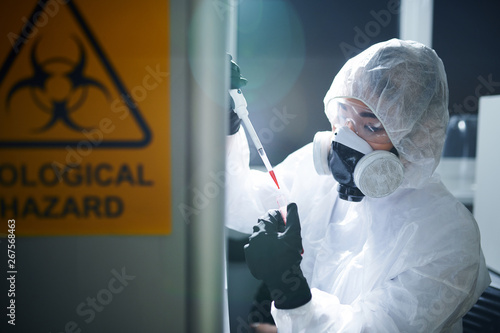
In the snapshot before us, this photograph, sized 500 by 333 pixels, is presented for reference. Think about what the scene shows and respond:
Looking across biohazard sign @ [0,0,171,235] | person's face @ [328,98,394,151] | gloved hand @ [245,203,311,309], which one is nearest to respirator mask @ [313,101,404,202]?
person's face @ [328,98,394,151]

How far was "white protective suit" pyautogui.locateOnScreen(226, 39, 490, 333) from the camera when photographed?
89 centimetres

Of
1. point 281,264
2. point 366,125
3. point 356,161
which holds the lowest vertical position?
point 281,264

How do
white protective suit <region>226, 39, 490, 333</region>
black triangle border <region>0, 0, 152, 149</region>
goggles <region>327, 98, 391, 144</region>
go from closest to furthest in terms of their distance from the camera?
black triangle border <region>0, 0, 152, 149</region> < white protective suit <region>226, 39, 490, 333</region> < goggles <region>327, 98, 391, 144</region>

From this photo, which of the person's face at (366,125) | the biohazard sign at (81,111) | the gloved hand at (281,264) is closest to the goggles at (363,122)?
the person's face at (366,125)

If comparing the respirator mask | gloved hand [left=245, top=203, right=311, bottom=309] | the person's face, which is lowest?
gloved hand [left=245, top=203, right=311, bottom=309]

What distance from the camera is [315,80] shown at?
1940 millimetres

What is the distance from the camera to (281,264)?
894mm

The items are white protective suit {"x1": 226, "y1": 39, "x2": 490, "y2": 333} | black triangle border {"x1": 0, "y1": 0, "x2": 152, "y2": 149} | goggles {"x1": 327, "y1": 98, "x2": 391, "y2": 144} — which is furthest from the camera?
goggles {"x1": 327, "y1": 98, "x2": 391, "y2": 144}

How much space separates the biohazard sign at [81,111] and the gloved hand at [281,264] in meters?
0.54

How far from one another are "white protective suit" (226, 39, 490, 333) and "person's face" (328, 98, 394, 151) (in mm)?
30

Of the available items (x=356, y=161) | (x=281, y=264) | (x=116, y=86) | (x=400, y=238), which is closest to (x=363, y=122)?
(x=356, y=161)

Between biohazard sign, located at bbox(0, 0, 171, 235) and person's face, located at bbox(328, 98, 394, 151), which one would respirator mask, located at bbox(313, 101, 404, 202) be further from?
biohazard sign, located at bbox(0, 0, 171, 235)

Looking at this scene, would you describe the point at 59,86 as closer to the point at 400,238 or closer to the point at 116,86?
the point at 116,86

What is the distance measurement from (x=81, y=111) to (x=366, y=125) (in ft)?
2.73
